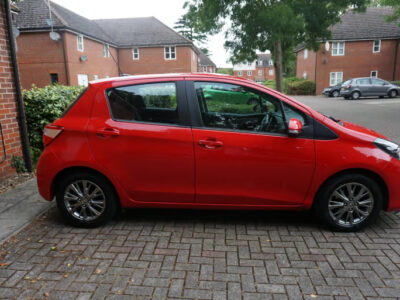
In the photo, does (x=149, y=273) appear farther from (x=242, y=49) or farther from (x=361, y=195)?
(x=242, y=49)

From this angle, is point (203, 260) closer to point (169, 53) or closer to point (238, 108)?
point (238, 108)

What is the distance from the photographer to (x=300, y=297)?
258 centimetres

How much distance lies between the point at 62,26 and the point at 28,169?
22.8 metres

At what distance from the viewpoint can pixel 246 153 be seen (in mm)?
3520

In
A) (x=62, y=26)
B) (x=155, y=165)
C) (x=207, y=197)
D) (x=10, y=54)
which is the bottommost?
(x=207, y=197)

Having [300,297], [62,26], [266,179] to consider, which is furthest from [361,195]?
[62,26]

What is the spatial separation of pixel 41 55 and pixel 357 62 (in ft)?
102

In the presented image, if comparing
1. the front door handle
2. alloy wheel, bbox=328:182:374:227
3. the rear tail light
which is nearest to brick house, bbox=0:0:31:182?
the rear tail light

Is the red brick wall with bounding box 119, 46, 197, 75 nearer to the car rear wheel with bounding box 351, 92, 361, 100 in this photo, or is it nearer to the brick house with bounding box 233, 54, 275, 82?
the car rear wheel with bounding box 351, 92, 361, 100

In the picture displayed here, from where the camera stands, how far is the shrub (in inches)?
1378

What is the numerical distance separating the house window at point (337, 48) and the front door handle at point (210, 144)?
1404 inches

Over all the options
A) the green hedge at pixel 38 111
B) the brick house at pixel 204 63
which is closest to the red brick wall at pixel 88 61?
the green hedge at pixel 38 111

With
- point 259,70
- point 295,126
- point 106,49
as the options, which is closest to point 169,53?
point 106,49

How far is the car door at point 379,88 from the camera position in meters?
24.5
